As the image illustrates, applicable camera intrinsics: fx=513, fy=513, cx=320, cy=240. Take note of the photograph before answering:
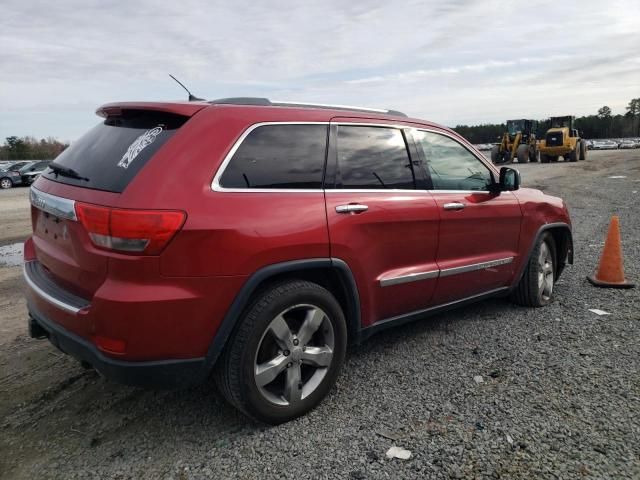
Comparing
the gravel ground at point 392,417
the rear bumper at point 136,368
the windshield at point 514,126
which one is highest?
the windshield at point 514,126

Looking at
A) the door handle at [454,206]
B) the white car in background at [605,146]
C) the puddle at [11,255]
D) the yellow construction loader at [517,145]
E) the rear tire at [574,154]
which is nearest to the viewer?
the door handle at [454,206]

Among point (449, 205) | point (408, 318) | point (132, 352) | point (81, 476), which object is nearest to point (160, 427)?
point (81, 476)

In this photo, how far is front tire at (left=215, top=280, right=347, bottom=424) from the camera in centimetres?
267

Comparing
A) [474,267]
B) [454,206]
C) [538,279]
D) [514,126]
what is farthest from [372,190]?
[514,126]

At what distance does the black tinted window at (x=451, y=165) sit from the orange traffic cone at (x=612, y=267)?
6.72 feet

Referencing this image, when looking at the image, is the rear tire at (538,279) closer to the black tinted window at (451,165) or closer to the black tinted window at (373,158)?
the black tinted window at (451,165)

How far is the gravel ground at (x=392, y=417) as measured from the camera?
2523mm

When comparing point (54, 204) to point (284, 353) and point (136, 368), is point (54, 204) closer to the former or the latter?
point (136, 368)

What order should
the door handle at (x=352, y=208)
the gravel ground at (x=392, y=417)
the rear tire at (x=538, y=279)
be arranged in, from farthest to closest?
1. the rear tire at (x=538, y=279)
2. the door handle at (x=352, y=208)
3. the gravel ground at (x=392, y=417)

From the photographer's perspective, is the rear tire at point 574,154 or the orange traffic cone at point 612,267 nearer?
the orange traffic cone at point 612,267

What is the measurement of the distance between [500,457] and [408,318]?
1.24 metres

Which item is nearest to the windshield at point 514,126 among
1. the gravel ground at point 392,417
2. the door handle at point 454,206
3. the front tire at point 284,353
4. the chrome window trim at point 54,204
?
the gravel ground at point 392,417

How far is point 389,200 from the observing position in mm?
3348

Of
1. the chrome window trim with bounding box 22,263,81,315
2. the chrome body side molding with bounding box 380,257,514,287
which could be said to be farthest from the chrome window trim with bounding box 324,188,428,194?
the chrome window trim with bounding box 22,263,81,315
